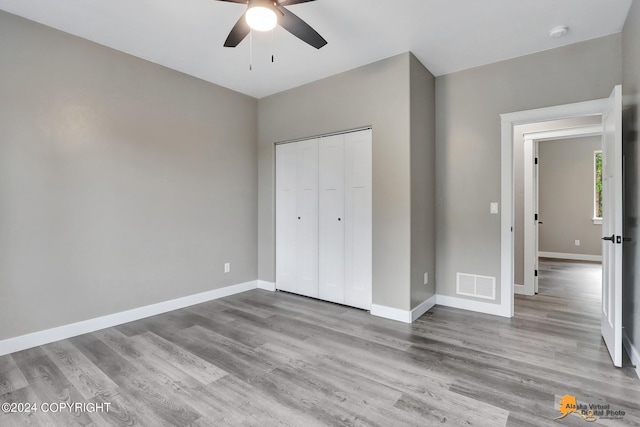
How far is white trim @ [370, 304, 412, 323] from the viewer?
10.8 feet

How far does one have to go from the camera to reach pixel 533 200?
14.4 feet

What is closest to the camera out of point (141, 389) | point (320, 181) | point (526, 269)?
point (141, 389)

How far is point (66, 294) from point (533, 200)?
5.42 meters

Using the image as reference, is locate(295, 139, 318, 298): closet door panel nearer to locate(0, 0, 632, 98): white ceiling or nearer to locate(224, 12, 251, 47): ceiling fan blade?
locate(0, 0, 632, 98): white ceiling

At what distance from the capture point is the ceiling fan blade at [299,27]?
213 centimetres

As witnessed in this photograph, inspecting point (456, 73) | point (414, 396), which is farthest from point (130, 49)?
point (414, 396)

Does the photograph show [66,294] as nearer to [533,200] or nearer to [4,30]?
[4,30]

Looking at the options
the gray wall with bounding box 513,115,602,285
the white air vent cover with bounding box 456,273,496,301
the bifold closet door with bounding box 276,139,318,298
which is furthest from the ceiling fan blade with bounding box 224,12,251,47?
the gray wall with bounding box 513,115,602,285

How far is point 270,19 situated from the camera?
6.69 feet

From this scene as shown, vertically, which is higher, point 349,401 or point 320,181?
point 320,181

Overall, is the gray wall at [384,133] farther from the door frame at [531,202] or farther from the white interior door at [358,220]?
the door frame at [531,202]

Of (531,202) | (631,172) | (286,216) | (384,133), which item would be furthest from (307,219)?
(631,172)

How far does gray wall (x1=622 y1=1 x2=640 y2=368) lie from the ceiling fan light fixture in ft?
8.38

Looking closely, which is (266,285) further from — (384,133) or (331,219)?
(384,133)
